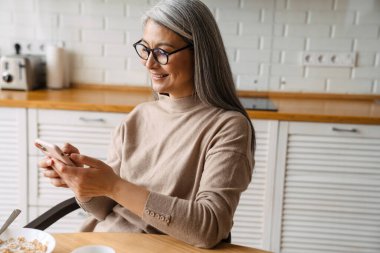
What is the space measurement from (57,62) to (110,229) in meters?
1.72

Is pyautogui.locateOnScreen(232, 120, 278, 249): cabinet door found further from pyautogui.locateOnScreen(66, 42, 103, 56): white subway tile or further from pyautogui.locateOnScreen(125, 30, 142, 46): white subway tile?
pyautogui.locateOnScreen(66, 42, 103, 56): white subway tile

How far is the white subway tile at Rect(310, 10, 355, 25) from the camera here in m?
2.79

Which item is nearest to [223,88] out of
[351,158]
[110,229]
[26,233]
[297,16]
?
[110,229]

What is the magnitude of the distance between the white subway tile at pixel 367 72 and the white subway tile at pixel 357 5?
1.24ft

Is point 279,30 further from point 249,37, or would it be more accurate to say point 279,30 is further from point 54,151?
point 54,151

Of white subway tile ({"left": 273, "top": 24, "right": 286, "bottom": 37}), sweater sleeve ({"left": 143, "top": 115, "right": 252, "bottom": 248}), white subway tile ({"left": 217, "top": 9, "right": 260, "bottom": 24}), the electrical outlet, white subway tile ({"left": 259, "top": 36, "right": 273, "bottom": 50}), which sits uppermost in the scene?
white subway tile ({"left": 217, "top": 9, "right": 260, "bottom": 24})

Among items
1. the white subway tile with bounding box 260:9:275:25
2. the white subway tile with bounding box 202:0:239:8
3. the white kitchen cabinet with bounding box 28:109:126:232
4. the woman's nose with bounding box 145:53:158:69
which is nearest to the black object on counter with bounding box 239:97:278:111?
the white subway tile with bounding box 260:9:275:25

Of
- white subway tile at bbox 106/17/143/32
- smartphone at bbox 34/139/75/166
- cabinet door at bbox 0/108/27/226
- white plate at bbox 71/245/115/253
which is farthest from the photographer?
white subway tile at bbox 106/17/143/32

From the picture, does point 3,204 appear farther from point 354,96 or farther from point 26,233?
point 354,96

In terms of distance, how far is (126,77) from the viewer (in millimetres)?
2979

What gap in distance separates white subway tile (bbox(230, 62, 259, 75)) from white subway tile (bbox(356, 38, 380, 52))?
0.67 metres

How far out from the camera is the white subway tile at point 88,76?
9.79 ft

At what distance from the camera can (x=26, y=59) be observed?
106 inches

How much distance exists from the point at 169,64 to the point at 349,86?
6.29 feet
